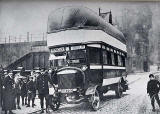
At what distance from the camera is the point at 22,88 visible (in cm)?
301

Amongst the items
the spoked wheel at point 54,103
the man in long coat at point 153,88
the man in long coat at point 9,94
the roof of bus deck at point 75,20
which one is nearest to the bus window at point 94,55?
the roof of bus deck at point 75,20

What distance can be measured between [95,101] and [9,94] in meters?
0.93

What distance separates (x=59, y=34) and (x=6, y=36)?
61 cm

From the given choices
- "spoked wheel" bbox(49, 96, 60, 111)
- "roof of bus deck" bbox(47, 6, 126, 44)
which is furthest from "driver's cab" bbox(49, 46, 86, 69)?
"spoked wheel" bbox(49, 96, 60, 111)

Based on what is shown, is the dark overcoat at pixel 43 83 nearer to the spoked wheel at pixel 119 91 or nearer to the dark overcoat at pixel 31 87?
the dark overcoat at pixel 31 87

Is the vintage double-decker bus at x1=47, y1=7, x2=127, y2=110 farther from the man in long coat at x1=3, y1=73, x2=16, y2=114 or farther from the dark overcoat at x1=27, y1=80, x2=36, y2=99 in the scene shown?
the man in long coat at x1=3, y1=73, x2=16, y2=114

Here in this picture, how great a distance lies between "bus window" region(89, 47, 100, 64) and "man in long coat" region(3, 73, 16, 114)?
89 cm

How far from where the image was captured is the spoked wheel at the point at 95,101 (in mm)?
2957

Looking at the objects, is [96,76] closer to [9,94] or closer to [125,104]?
[125,104]

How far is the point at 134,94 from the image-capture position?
315 centimetres

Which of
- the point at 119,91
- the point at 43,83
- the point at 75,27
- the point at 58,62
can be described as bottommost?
the point at 119,91

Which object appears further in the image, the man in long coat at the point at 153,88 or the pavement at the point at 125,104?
the man in long coat at the point at 153,88

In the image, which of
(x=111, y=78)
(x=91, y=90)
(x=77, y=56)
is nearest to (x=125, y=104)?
(x=111, y=78)

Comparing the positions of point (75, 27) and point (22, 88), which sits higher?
point (75, 27)
